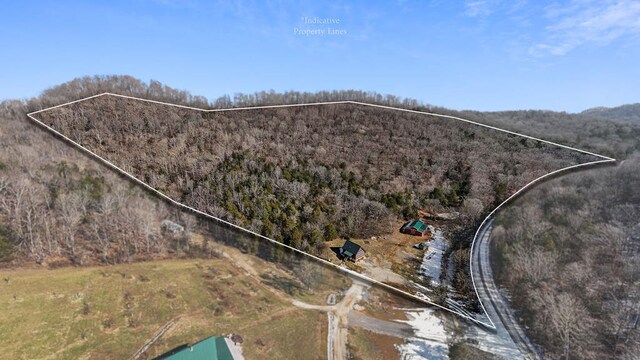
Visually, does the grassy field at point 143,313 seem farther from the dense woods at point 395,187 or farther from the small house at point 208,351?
the dense woods at point 395,187

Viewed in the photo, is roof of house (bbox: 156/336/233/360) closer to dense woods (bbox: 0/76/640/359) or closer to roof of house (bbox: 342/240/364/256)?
dense woods (bbox: 0/76/640/359)

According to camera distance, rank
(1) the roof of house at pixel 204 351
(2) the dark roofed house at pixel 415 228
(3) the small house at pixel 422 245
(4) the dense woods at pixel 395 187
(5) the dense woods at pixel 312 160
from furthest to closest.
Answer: (1) the roof of house at pixel 204 351, (2) the dark roofed house at pixel 415 228, (3) the small house at pixel 422 245, (5) the dense woods at pixel 312 160, (4) the dense woods at pixel 395 187

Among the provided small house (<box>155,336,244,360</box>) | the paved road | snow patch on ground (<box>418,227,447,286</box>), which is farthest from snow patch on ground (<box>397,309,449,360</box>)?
small house (<box>155,336,244,360</box>)

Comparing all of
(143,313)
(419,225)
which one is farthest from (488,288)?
(143,313)

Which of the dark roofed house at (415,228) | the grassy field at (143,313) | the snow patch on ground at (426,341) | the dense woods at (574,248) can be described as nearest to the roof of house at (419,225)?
the dark roofed house at (415,228)

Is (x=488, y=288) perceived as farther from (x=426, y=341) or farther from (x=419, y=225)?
(x=426, y=341)

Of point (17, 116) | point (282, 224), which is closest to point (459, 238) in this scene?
point (282, 224)
